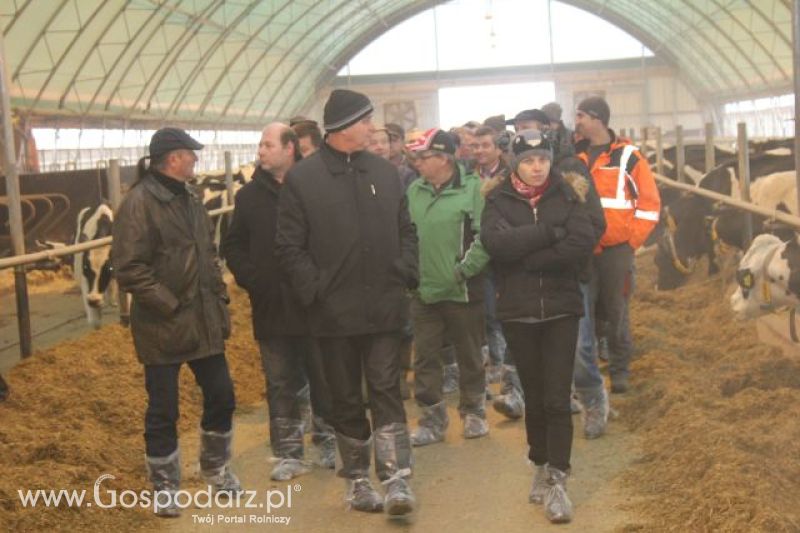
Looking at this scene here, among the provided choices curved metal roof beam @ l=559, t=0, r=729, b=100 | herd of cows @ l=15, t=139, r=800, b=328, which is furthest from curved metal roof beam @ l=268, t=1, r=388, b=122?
herd of cows @ l=15, t=139, r=800, b=328

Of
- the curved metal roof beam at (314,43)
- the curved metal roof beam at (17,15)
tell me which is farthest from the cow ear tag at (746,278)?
the curved metal roof beam at (314,43)

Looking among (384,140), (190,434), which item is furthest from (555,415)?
(384,140)

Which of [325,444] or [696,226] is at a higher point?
[696,226]

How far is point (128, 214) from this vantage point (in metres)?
4.92

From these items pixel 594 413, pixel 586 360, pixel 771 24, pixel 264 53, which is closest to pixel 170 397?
pixel 586 360

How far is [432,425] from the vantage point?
6.18 metres

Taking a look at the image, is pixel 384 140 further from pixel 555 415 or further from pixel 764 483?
pixel 764 483

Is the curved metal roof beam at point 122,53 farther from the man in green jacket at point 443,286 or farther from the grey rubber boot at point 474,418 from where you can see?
the grey rubber boot at point 474,418

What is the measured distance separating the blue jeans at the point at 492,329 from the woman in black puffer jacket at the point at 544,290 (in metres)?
2.17

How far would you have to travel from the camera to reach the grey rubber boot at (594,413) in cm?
606

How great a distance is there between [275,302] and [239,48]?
2946 centimetres

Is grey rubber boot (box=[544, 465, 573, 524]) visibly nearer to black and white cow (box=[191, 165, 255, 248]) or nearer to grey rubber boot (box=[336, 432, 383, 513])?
grey rubber boot (box=[336, 432, 383, 513])

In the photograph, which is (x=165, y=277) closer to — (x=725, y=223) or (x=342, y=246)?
(x=342, y=246)

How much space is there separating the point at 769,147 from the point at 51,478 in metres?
11.0
